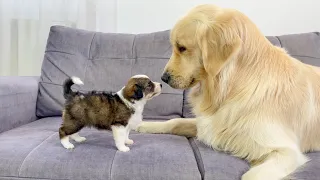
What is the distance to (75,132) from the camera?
4.51 feet

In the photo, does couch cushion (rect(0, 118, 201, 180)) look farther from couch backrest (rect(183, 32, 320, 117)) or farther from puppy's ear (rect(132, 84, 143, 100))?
couch backrest (rect(183, 32, 320, 117))

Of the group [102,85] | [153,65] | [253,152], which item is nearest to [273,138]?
[253,152]

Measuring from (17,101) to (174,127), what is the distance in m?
0.79

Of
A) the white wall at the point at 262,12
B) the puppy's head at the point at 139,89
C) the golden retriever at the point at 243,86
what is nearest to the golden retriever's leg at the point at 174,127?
the golden retriever at the point at 243,86

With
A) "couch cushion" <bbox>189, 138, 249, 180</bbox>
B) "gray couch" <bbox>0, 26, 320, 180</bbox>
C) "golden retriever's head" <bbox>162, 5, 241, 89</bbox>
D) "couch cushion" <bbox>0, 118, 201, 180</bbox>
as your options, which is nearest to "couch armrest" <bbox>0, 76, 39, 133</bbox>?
"gray couch" <bbox>0, 26, 320, 180</bbox>

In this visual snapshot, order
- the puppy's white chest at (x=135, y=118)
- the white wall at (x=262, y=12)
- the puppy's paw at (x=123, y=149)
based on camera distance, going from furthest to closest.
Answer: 1. the white wall at (x=262, y=12)
2. the puppy's white chest at (x=135, y=118)
3. the puppy's paw at (x=123, y=149)

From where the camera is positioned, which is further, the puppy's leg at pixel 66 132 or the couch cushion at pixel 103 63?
the couch cushion at pixel 103 63

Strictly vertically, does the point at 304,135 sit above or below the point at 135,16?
below

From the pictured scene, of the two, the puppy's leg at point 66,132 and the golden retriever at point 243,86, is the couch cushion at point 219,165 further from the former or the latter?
the puppy's leg at point 66,132

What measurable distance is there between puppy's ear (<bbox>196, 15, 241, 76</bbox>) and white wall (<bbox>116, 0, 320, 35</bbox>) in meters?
1.16

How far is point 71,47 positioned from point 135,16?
65 centimetres

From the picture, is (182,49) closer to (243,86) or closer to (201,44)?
(201,44)

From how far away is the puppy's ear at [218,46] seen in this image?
1309 millimetres

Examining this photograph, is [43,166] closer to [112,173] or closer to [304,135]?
[112,173]
